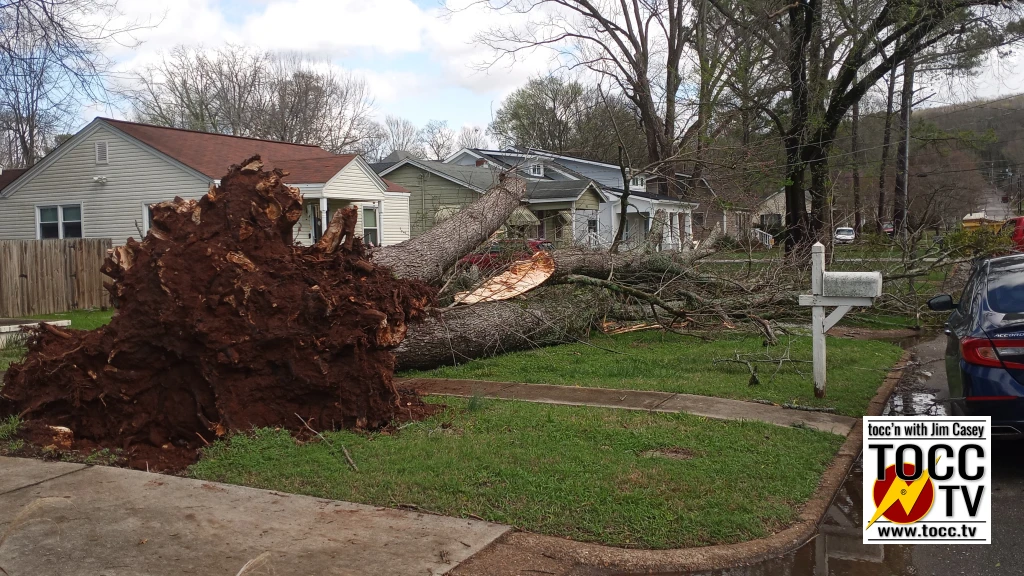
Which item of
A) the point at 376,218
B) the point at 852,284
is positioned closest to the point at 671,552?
the point at 852,284

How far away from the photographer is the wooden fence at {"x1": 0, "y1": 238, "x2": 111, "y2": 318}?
16859mm

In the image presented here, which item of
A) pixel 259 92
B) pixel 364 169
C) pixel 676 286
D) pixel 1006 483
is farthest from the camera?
pixel 259 92

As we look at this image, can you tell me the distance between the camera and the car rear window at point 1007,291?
5.78 metres

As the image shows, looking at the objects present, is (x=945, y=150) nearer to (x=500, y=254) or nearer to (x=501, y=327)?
(x=500, y=254)

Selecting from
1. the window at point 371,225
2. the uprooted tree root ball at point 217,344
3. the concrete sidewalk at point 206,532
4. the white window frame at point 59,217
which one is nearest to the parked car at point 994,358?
the concrete sidewalk at point 206,532

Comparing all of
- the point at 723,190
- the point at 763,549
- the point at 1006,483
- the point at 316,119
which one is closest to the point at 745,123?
the point at 723,190

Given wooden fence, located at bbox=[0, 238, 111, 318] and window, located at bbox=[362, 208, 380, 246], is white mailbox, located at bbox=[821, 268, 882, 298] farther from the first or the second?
window, located at bbox=[362, 208, 380, 246]

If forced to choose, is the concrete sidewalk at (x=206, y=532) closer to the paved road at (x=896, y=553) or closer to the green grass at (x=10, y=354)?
the paved road at (x=896, y=553)

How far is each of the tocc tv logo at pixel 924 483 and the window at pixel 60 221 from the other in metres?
22.9

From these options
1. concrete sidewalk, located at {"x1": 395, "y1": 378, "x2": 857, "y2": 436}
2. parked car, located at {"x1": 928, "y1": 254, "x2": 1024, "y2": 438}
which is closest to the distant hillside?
concrete sidewalk, located at {"x1": 395, "y1": 378, "x2": 857, "y2": 436}

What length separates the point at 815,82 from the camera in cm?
1873

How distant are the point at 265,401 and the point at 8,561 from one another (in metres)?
2.49

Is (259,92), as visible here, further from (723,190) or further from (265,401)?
(265,401)

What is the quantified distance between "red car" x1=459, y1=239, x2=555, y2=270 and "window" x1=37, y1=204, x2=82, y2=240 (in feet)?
49.9
